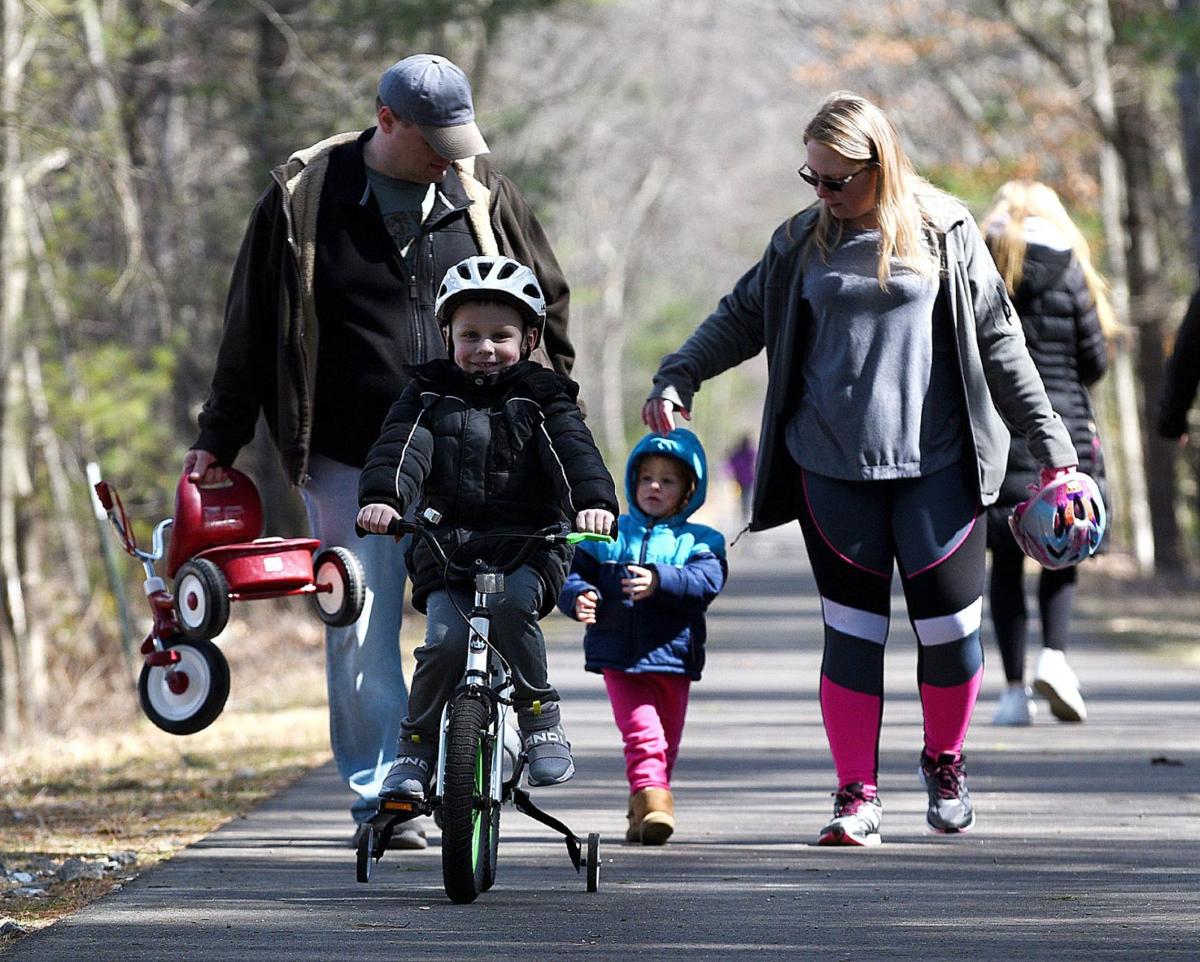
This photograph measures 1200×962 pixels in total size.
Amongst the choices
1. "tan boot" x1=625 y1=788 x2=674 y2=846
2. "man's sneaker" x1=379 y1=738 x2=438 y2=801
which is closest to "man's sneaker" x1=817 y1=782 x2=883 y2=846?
"tan boot" x1=625 y1=788 x2=674 y2=846

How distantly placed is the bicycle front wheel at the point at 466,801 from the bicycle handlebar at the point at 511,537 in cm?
36

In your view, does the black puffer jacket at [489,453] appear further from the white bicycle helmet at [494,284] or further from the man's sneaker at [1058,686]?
the man's sneaker at [1058,686]

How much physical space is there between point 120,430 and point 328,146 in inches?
470

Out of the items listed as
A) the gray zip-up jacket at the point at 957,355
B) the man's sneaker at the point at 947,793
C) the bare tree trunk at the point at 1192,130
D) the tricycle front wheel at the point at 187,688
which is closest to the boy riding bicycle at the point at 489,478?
the gray zip-up jacket at the point at 957,355

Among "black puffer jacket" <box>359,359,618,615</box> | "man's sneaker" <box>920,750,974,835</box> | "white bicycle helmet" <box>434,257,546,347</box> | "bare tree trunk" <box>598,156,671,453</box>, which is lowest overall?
"man's sneaker" <box>920,750,974,835</box>

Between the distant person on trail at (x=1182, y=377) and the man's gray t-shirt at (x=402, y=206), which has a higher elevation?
the man's gray t-shirt at (x=402, y=206)

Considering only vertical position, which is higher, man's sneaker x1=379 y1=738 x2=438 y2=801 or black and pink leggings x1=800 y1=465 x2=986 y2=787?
black and pink leggings x1=800 y1=465 x2=986 y2=787

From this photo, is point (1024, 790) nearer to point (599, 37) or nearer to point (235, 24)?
point (235, 24)

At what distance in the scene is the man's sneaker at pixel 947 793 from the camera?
22.5ft

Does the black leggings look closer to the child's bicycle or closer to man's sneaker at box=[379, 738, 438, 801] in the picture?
the child's bicycle

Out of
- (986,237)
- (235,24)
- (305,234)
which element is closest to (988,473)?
(305,234)

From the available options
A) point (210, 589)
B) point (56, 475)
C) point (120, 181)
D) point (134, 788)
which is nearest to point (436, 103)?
point (210, 589)

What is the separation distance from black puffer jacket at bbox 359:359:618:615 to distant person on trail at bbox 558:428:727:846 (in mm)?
955

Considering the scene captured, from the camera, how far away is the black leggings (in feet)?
32.5
